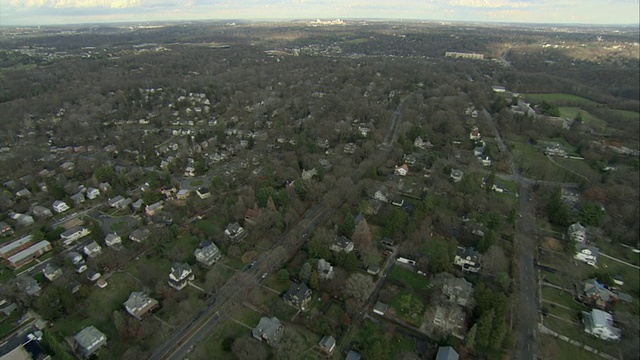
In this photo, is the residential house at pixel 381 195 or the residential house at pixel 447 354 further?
the residential house at pixel 381 195

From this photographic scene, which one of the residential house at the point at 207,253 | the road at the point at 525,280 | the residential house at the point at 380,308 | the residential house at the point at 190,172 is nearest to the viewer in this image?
the road at the point at 525,280

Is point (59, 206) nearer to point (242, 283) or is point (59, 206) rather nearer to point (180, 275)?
point (180, 275)

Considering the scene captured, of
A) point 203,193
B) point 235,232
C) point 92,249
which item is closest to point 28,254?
point 92,249

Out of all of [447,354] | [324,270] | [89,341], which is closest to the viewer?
[447,354]

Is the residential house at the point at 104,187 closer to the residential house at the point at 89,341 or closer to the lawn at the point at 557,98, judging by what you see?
the residential house at the point at 89,341

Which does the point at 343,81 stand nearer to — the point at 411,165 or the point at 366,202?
the point at 411,165

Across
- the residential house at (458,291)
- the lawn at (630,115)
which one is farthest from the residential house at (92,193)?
the lawn at (630,115)

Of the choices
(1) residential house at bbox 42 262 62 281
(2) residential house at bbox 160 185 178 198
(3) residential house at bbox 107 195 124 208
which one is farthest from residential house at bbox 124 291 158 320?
(3) residential house at bbox 107 195 124 208

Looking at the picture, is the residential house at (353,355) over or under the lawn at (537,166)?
under

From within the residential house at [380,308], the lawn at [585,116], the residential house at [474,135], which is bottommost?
the residential house at [380,308]
